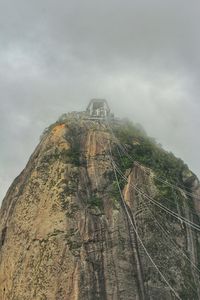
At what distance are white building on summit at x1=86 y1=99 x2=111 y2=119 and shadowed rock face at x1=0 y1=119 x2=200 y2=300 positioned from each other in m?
5.30

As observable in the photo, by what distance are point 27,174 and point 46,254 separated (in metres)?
8.50

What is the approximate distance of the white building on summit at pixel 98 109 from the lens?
47.2 m

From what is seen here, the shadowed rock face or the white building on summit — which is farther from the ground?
the white building on summit

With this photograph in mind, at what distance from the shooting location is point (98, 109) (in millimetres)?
49250

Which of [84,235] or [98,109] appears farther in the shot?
[98,109]

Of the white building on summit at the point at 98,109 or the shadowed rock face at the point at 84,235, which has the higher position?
the white building on summit at the point at 98,109

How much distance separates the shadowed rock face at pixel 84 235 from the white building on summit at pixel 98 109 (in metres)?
5.30

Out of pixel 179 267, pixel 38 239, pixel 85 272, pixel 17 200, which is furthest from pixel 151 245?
pixel 17 200

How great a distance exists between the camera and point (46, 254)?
34969mm

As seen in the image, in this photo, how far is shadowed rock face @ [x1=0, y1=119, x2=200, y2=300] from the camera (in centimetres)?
3403

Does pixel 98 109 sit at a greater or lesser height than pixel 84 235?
greater

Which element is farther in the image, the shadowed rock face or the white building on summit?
the white building on summit

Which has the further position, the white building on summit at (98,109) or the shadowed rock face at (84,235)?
the white building on summit at (98,109)

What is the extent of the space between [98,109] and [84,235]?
16359mm
